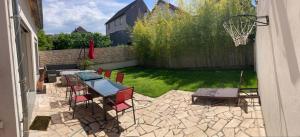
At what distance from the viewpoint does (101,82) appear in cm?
756

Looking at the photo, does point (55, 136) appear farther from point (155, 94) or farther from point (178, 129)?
point (155, 94)

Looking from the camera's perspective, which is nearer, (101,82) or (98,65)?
(101,82)

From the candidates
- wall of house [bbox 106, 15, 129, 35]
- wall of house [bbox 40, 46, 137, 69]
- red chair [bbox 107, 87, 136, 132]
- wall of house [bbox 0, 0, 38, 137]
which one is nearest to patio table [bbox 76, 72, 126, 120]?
red chair [bbox 107, 87, 136, 132]

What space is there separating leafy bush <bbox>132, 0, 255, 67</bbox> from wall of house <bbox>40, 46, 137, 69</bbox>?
202cm

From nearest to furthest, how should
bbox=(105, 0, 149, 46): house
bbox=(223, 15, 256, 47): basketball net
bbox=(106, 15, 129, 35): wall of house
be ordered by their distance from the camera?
bbox=(223, 15, 256, 47): basketball net < bbox=(105, 0, 149, 46): house < bbox=(106, 15, 129, 35): wall of house

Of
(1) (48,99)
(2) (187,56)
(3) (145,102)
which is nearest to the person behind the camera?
(3) (145,102)

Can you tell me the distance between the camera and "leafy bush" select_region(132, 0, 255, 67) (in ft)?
41.5

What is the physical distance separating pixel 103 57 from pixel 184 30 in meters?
7.28

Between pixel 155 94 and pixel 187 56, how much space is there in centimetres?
638

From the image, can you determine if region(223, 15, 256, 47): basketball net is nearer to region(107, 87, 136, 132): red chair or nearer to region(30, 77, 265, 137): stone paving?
region(30, 77, 265, 137): stone paving

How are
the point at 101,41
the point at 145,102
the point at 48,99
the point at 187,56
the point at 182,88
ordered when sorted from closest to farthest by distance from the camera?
the point at 145,102
the point at 48,99
the point at 182,88
the point at 187,56
the point at 101,41

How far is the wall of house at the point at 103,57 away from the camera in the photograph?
1709cm

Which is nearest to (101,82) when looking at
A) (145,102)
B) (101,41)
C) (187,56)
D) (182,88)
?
(145,102)

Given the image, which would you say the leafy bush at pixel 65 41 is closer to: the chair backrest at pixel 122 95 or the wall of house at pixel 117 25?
the wall of house at pixel 117 25
